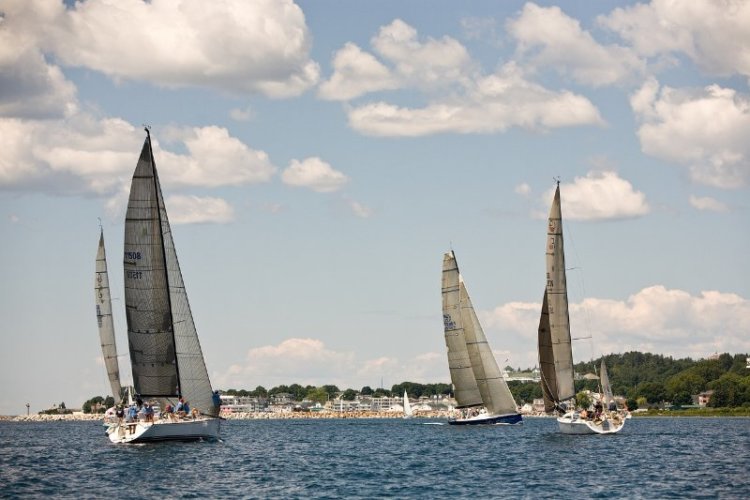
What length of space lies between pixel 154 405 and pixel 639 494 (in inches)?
1403

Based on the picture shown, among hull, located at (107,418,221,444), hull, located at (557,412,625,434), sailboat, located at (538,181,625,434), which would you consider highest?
sailboat, located at (538,181,625,434)

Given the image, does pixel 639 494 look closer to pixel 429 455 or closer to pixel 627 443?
pixel 429 455

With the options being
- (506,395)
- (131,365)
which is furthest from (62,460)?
(506,395)

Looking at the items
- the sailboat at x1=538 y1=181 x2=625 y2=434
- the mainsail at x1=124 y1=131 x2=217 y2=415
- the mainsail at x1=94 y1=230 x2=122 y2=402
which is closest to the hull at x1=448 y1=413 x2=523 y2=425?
the sailboat at x1=538 y1=181 x2=625 y2=434

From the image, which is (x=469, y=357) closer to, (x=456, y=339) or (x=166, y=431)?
(x=456, y=339)

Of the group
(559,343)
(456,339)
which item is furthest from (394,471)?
(456,339)

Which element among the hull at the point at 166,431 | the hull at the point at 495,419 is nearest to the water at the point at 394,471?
the hull at the point at 166,431

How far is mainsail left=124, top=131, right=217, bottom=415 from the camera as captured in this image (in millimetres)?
70875

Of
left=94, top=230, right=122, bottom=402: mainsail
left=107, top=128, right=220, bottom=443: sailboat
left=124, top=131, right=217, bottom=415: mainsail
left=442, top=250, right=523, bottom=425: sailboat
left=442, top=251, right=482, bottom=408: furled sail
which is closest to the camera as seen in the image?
left=107, top=128, right=220, bottom=443: sailboat

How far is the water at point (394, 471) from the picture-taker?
50.7m

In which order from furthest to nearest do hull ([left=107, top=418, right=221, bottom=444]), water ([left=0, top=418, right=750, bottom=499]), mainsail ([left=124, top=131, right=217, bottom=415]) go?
1. mainsail ([left=124, top=131, right=217, bottom=415])
2. hull ([left=107, top=418, right=221, bottom=444])
3. water ([left=0, top=418, right=750, bottom=499])

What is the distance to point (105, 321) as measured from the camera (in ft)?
319

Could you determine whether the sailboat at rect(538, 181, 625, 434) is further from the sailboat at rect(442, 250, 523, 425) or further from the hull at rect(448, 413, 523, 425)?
the hull at rect(448, 413, 523, 425)

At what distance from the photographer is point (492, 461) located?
67.4m
